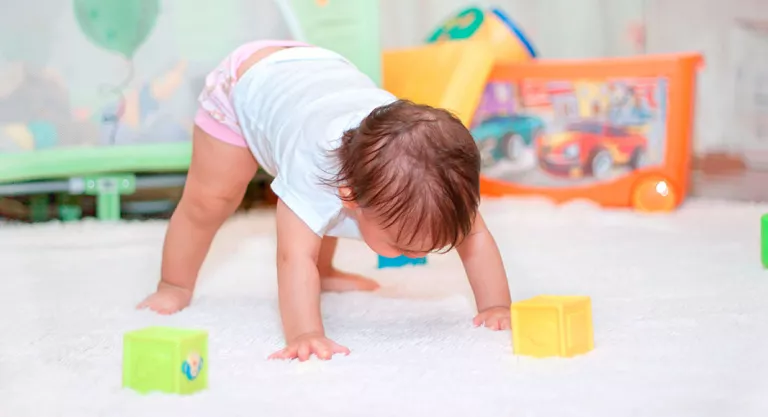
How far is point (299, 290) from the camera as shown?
0.92 meters

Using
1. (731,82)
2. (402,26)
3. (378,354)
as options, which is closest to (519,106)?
(402,26)

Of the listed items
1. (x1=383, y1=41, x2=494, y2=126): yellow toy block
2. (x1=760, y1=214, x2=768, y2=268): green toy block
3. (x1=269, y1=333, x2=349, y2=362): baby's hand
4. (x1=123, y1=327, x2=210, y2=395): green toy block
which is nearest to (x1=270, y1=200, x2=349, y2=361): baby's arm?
(x1=269, y1=333, x2=349, y2=362): baby's hand

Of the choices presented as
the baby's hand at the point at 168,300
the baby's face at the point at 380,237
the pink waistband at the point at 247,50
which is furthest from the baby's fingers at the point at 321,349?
the pink waistband at the point at 247,50

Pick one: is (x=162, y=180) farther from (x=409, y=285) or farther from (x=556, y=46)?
(x=556, y=46)

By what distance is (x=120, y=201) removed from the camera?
1946mm

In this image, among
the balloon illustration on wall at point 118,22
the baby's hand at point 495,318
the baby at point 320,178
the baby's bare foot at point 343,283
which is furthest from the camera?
the balloon illustration on wall at point 118,22

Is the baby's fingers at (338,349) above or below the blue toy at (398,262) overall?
above

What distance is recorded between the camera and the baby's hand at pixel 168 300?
3.66 ft

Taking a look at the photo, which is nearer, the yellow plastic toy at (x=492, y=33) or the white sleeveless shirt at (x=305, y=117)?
the white sleeveless shirt at (x=305, y=117)

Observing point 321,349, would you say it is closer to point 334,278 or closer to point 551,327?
point 551,327

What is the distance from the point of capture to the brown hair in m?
0.84

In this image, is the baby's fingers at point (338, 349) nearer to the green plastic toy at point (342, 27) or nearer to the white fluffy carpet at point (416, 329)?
the white fluffy carpet at point (416, 329)

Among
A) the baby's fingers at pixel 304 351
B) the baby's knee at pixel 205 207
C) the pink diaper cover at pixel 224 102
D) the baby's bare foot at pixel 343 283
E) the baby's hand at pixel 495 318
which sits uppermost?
the pink diaper cover at pixel 224 102

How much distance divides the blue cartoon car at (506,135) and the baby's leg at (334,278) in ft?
2.70
